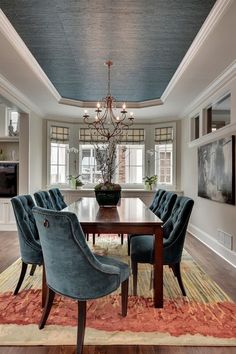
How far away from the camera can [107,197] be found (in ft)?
12.6

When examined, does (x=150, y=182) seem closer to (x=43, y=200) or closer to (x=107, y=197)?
(x=107, y=197)

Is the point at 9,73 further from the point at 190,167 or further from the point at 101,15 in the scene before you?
the point at 190,167

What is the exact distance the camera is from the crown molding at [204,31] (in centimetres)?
258

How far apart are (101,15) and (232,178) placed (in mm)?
2599

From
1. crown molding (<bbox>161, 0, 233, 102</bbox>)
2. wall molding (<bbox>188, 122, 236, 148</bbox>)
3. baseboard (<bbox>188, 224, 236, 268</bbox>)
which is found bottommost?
baseboard (<bbox>188, 224, 236, 268</bbox>)

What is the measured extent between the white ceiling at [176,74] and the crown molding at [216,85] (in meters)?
0.06

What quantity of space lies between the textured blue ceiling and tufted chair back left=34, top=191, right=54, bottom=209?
1.81 metres

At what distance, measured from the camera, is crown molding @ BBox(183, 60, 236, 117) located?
3912mm

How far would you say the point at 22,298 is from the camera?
111 inches

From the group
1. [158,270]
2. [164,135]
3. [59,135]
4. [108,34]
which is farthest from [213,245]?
[59,135]

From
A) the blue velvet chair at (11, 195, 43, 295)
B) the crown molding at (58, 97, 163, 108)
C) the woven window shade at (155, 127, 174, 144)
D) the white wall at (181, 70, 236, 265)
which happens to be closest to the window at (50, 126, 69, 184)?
the crown molding at (58, 97, 163, 108)

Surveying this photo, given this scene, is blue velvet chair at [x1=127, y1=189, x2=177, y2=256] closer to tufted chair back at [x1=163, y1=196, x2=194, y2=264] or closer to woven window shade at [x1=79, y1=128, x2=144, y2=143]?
tufted chair back at [x1=163, y1=196, x2=194, y2=264]

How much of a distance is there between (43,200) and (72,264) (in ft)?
6.39

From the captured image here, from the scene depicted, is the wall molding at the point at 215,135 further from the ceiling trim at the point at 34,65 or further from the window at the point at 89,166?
the window at the point at 89,166
